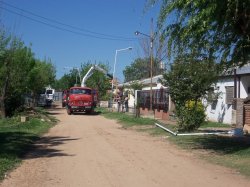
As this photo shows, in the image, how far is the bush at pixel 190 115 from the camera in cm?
2100

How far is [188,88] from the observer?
825 inches

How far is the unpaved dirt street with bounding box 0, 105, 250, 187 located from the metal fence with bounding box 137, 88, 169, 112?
1700 centimetres

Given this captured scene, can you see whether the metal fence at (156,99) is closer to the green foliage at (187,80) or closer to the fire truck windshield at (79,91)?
the fire truck windshield at (79,91)

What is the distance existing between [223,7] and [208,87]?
863 cm

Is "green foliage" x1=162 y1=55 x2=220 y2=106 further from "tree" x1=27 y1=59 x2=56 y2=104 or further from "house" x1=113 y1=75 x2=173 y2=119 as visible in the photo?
"tree" x1=27 y1=59 x2=56 y2=104

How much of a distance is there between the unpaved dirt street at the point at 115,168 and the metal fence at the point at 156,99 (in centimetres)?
1700

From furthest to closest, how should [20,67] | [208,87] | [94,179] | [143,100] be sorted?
[143,100]
[20,67]
[208,87]
[94,179]

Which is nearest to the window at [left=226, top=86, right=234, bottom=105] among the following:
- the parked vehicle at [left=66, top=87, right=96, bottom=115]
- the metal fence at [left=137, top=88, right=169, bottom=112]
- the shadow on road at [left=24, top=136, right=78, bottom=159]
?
the metal fence at [left=137, top=88, right=169, bottom=112]

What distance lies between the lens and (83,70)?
277 ft

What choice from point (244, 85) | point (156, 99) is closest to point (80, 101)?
point (156, 99)

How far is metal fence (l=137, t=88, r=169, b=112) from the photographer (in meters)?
34.8

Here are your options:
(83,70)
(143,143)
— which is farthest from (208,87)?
(83,70)

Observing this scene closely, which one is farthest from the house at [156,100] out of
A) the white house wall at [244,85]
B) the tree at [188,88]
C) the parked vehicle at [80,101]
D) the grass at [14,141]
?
the grass at [14,141]

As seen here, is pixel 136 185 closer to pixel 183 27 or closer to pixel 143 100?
pixel 183 27
